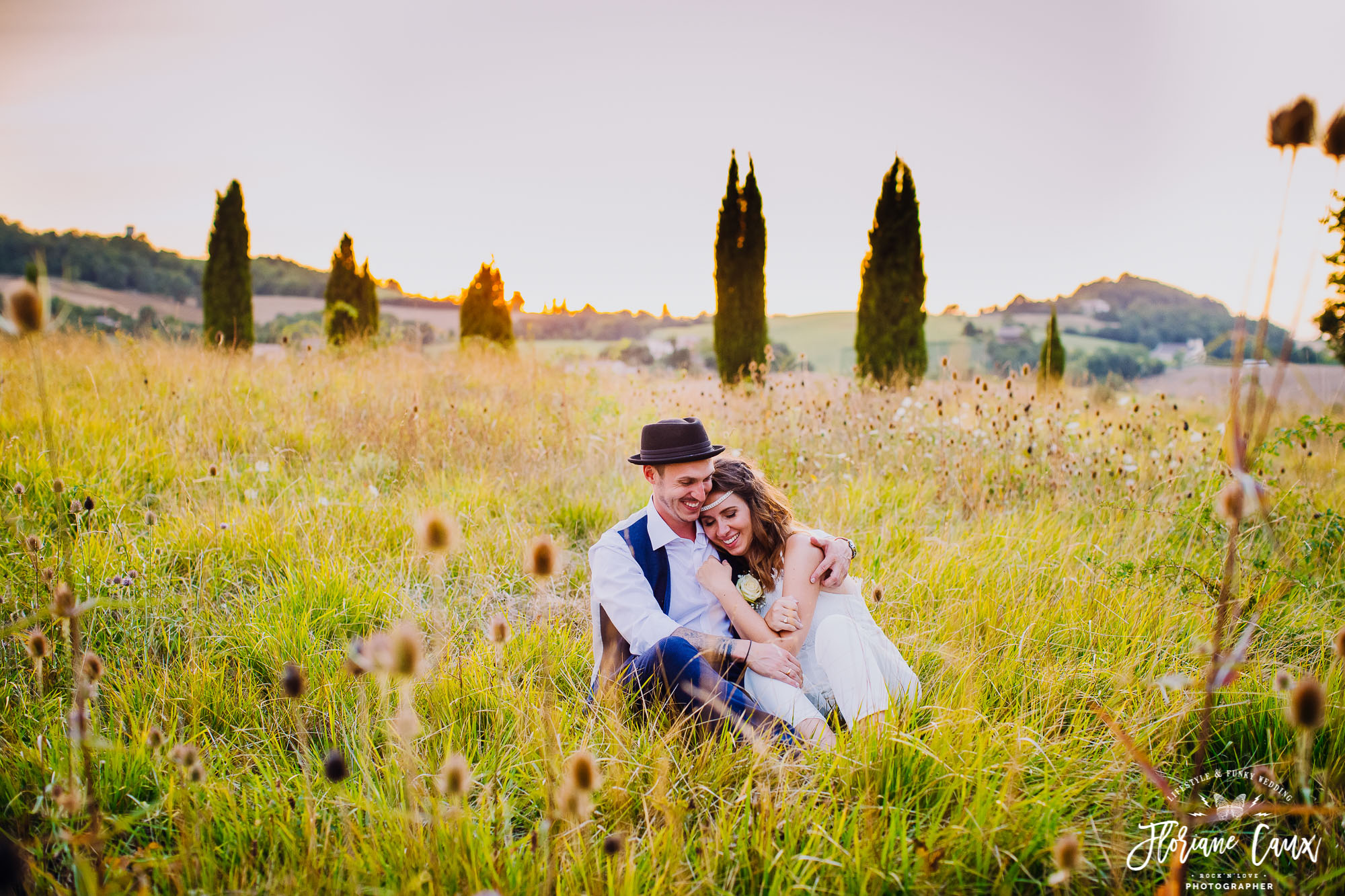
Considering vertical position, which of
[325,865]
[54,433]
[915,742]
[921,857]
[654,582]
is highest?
[54,433]

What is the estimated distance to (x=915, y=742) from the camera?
1.87 m

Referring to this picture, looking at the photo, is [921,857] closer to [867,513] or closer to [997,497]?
[867,513]

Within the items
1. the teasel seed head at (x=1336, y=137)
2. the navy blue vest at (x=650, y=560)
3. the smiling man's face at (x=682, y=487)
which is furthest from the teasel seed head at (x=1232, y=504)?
the navy blue vest at (x=650, y=560)

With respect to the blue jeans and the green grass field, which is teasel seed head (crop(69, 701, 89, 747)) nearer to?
the green grass field

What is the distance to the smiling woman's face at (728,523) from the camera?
2.64 meters

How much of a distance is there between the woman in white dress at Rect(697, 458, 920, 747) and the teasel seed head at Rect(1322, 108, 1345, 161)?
168cm

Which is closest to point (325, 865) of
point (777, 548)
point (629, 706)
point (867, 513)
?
point (629, 706)

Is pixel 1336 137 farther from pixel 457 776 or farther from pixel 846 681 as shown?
pixel 457 776

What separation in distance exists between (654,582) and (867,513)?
2049 millimetres

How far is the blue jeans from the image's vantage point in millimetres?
2127

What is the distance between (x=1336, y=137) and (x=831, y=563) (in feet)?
5.95

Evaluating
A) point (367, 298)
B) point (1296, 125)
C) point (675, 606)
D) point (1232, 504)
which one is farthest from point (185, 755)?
point (367, 298)

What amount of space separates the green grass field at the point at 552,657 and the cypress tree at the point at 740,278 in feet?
27.4

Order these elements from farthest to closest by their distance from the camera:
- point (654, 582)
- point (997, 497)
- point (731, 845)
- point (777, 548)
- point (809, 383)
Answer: point (809, 383), point (997, 497), point (777, 548), point (654, 582), point (731, 845)
